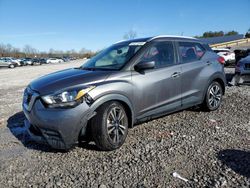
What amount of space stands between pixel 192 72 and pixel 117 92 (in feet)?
6.62

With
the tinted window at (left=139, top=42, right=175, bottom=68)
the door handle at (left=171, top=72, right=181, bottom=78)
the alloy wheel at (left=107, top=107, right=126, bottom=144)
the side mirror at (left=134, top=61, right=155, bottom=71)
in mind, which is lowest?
the alloy wheel at (left=107, top=107, right=126, bottom=144)

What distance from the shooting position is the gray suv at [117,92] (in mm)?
3748

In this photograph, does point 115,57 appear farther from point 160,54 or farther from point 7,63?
point 7,63

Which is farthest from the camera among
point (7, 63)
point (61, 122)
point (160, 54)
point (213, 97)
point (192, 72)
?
point (7, 63)

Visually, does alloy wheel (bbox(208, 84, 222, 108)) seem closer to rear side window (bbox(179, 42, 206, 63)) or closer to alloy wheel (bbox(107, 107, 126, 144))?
rear side window (bbox(179, 42, 206, 63))

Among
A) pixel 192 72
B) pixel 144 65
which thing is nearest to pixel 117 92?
pixel 144 65

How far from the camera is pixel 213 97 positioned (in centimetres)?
611

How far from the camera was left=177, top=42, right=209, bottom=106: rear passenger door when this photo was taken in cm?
528

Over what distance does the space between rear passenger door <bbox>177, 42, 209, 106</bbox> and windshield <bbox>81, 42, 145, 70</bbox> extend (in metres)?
1.05

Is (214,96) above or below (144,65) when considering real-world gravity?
below

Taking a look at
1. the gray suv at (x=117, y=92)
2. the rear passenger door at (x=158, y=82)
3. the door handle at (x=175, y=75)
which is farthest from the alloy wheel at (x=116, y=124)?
the door handle at (x=175, y=75)

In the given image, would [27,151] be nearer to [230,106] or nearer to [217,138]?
[217,138]

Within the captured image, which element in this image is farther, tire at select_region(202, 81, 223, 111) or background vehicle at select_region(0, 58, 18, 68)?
background vehicle at select_region(0, 58, 18, 68)

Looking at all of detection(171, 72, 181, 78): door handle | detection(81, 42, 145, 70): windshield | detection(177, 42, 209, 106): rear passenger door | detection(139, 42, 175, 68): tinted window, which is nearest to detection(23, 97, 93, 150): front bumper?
detection(81, 42, 145, 70): windshield
